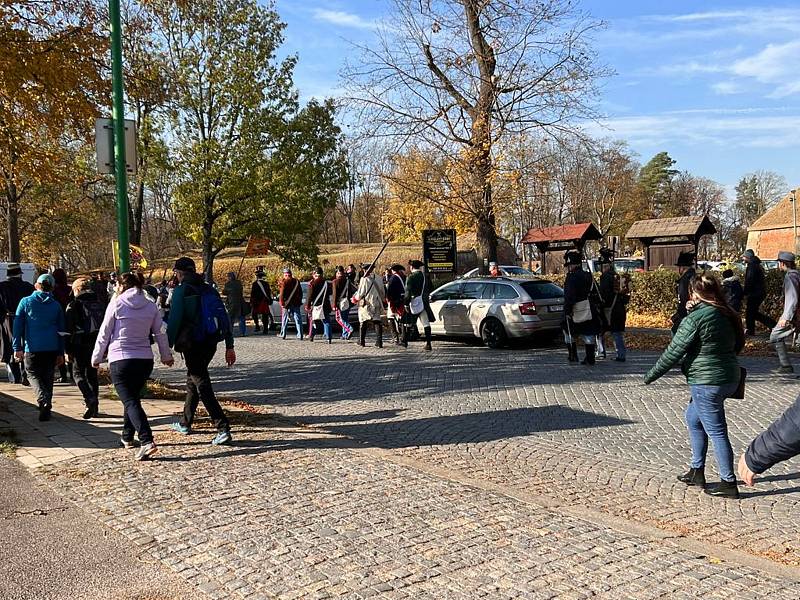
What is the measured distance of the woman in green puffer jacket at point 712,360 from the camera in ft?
18.4

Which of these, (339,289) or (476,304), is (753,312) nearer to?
(476,304)

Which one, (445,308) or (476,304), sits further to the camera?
(445,308)

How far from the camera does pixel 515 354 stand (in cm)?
1455

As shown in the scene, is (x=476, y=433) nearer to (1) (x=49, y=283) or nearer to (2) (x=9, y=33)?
(1) (x=49, y=283)

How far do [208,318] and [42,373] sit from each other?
2.69 meters

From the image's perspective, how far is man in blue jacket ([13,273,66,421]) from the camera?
28.0ft

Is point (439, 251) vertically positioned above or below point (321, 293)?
above

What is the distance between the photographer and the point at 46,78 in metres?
10.5

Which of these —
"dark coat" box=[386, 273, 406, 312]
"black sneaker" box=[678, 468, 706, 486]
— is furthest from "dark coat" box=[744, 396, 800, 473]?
"dark coat" box=[386, 273, 406, 312]

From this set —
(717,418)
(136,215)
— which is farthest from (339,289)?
(136,215)

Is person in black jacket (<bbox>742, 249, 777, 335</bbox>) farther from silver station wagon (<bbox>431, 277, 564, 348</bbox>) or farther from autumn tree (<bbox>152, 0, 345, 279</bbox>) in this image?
autumn tree (<bbox>152, 0, 345, 279</bbox>)

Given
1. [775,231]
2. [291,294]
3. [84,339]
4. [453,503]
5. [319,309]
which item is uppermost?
[775,231]

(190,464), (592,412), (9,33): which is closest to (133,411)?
(190,464)

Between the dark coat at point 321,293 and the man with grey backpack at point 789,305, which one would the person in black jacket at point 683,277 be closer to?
the man with grey backpack at point 789,305
